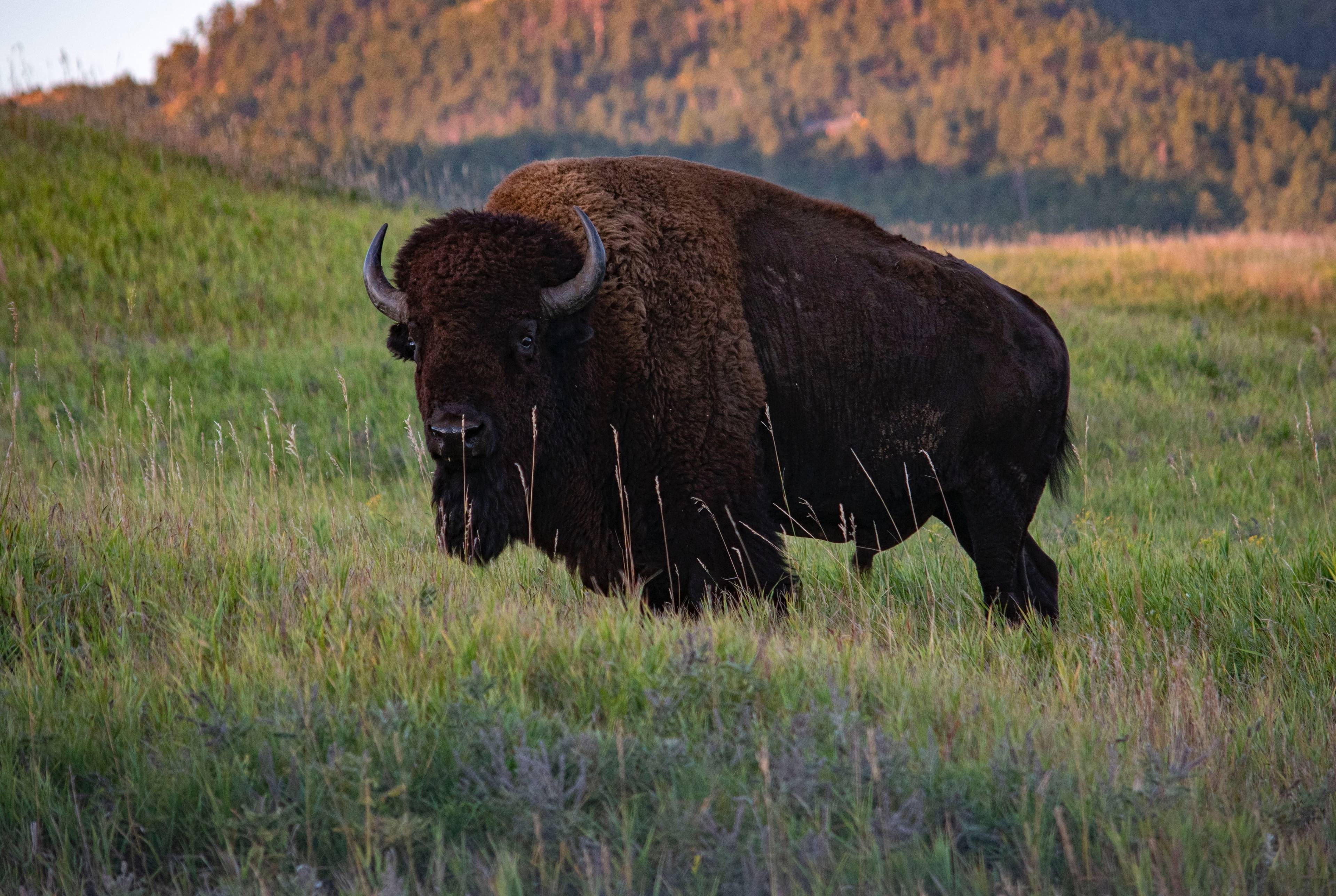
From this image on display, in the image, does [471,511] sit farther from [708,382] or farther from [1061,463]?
[1061,463]

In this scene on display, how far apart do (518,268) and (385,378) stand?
6521 mm

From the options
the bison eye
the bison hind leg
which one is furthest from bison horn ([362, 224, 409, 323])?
the bison hind leg

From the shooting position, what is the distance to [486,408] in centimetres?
406

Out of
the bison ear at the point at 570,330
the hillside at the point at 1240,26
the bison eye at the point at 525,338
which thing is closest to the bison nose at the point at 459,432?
the bison eye at the point at 525,338

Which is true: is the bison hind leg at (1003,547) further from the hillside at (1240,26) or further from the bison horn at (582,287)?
the hillside at (1240,26)

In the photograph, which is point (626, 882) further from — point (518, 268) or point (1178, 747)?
point (518, 268)

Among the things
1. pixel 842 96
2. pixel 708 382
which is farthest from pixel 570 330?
pixel 842 96

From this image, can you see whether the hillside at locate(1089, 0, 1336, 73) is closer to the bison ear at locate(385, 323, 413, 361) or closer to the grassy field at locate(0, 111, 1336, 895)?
the grassy field at locate(0, 111, 1336, 895)

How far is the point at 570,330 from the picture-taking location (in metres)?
4.30

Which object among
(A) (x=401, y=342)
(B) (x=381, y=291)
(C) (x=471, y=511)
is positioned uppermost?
(B) (x=381, y=291)

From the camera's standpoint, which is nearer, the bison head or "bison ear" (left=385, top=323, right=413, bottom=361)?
the bison head

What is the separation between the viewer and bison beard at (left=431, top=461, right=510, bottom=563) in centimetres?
423

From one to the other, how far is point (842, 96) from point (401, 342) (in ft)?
311

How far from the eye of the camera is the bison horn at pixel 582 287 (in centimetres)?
419
